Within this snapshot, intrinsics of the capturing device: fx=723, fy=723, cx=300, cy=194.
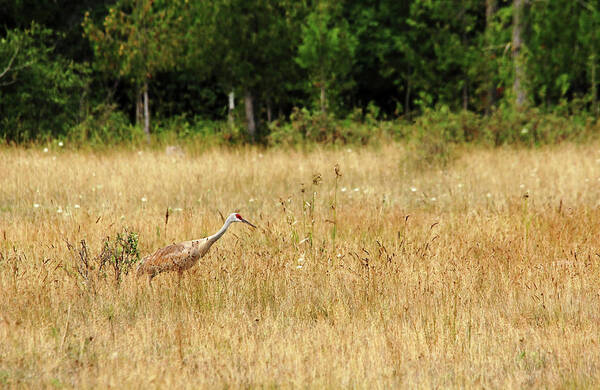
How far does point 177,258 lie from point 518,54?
636 inches

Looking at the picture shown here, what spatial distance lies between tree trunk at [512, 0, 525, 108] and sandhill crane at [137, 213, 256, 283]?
15149 millimetres

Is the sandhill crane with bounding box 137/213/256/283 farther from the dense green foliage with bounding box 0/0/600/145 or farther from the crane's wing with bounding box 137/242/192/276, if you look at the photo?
the dense green foliage with bounding box 0/0/600/145

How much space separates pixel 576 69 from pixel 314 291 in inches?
792

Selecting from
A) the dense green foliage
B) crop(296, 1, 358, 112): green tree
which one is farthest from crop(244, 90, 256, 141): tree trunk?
crop(296, 1, 358, 112): green tree

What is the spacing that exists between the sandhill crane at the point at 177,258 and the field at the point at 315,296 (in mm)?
116

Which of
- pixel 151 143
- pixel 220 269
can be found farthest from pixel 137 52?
pixel 220 269

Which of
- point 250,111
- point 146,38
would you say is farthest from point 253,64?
point 146,38

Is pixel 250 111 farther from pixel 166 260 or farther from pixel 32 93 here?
Answer: pixel 166 260

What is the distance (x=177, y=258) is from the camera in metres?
6.00

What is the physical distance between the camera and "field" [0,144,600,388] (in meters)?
4.43

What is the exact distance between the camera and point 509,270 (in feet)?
21.3

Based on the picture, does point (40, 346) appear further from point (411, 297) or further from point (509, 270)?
point (509, 270)

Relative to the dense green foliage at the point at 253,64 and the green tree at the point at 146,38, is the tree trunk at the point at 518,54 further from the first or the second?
the green tree at the point at 146,38

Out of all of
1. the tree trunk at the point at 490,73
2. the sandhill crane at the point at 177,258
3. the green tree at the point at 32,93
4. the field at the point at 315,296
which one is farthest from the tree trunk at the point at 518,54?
the sandhill crane at the point at 177,258
